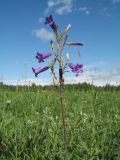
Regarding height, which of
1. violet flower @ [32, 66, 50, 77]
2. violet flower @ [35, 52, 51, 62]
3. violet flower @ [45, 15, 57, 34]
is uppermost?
violet flower @ [45, 15, 57, 34]

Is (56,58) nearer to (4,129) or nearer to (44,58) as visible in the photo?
(44,58)

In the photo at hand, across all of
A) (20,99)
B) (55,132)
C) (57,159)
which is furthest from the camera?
(20,99)

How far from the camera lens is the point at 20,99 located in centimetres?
991

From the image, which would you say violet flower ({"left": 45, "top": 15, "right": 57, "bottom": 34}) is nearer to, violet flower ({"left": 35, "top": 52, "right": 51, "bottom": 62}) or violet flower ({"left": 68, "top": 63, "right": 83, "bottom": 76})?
violet flower ({"left": 35, "top": 52, "right": 51, "bottom": 62})

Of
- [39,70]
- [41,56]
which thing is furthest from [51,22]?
[39,70]

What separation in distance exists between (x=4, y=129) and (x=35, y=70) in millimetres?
1837

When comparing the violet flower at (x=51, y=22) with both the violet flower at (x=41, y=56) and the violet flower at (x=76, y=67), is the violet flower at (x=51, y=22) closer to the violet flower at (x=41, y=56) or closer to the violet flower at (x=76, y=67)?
the violet flower at (x=41, y=56)

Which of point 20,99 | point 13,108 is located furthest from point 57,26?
point 20,99

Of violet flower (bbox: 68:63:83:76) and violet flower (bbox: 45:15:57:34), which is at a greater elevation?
violet flower (bbox: 45:15:57:34)

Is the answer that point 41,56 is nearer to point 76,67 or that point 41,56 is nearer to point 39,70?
point 39,70

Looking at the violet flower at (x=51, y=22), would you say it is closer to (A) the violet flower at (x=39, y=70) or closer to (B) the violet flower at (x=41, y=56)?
(B) the violet flower at (x=41, y=56)

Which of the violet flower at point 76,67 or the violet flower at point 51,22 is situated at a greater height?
the violet flower at point 51,22

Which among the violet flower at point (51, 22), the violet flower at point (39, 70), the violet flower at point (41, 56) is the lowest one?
the violet flower at point (39, 70)

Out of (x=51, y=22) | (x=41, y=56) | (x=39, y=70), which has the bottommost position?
(x=39, y=70)
